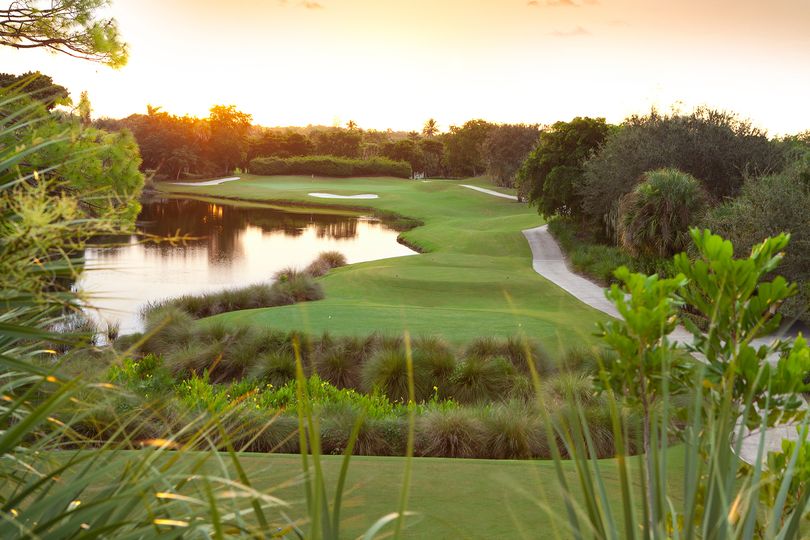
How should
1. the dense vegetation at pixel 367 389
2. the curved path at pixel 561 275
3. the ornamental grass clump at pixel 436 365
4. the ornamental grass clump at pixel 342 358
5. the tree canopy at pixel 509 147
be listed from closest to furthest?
the dense vegetation at pixel 367 389
the ornamental grass clump at pixel 436 365
the ornamental grass clump at pixel 342 358
the curved path at pixel 561 275
the tree canopy at pixel 509 147

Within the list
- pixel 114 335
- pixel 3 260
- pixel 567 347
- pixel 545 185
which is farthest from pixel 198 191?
pixel 3 260

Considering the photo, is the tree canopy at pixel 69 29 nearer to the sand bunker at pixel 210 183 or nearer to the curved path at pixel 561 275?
the curved path at pixel 561 275

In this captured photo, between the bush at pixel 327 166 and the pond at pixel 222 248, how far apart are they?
22.1 meters

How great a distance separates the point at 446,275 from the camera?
22.6 meters

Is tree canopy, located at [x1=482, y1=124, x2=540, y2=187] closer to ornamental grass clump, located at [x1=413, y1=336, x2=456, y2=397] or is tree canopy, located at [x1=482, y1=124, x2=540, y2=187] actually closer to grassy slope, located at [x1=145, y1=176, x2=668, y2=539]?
grassy slope, located at [x1=145, y1=176, x2=668, y2=539]

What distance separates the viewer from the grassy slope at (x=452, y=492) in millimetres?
4941

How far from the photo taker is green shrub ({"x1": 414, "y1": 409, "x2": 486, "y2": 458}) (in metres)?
7.75

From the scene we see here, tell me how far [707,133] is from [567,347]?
52.8 feet

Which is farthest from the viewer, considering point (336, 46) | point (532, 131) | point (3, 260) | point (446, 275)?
point (532, 131)

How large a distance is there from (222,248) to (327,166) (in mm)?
44756

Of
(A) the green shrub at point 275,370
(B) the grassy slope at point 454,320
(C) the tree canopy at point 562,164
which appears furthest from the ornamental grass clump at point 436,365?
(C) the tree canopy at point 562,164

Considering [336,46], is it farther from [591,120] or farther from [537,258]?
[537,258]

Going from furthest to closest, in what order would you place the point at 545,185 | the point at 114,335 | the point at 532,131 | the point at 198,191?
the point at 198,191 < the point at 532,131 < the point at 545,185 < the point at 114,335

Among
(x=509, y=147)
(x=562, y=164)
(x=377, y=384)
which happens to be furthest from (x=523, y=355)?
(x=509, y=147)
